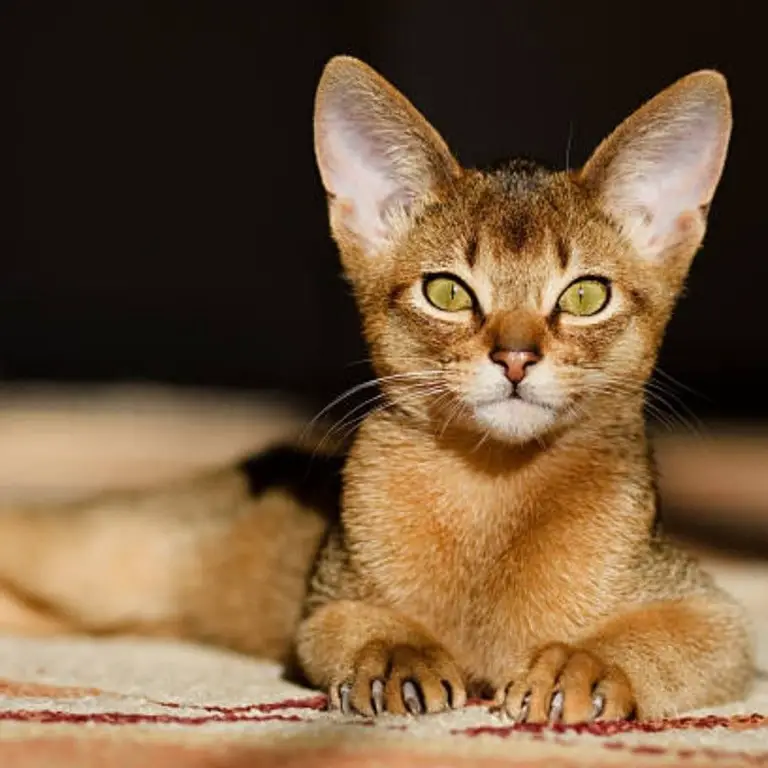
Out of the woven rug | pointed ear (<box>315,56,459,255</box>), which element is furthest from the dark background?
pointed ear (<box>315,56,459,255</box>)

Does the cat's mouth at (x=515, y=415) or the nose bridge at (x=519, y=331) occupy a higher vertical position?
the nose bridge at (x=519, y=331)

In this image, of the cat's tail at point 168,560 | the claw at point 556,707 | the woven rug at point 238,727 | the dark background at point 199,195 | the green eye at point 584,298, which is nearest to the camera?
the woven rug at point 238,727

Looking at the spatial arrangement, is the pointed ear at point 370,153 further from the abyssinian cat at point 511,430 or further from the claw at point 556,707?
the claw at point 556,707

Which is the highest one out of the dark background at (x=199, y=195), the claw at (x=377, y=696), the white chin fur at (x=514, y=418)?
the white chin fur at (x=514, y=418)

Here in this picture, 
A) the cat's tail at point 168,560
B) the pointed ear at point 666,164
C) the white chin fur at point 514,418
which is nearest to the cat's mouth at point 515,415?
the white chin fur at point 514,418

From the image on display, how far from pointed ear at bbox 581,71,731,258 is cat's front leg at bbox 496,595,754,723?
51 centimetres

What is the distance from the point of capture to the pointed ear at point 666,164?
90.0 inches

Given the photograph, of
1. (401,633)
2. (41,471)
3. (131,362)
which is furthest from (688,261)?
(131,362)

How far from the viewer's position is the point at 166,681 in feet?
8.12

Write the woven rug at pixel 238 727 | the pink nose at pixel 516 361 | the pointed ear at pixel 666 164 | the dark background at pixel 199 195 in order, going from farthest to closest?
the dark background at pixel 199 195
the pointed ear at pixel 666 164
the pink nose at pixel 516 361
the woven rug at pixel 238 727

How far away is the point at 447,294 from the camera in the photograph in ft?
7.20

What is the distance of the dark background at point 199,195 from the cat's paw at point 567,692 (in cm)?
421

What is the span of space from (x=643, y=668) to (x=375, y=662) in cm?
33

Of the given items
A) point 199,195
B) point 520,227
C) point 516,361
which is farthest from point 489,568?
point 199,195
